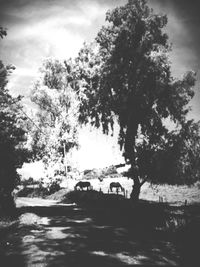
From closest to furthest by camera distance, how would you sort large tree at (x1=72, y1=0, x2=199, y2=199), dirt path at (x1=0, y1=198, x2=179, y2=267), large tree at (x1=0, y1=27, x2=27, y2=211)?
1. dirt path at (x1=0, y1=198, x2=179, y2=267)
2. large tree at (x1=0, y1=27, x2=27, y2=211)
3. large tree at (x1=72, y1=0, x2=199, y2=199)

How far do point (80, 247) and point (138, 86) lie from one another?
17.8 m

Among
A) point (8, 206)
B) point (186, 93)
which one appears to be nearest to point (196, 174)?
point (186, 93)

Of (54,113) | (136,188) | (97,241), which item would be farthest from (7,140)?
(54,113)

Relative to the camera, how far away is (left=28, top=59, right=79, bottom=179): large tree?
40250mm

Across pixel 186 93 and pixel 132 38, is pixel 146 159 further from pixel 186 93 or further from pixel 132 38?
pixel 132 38

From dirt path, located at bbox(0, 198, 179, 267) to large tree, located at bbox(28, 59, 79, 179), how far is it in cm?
2455

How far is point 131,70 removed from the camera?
26.0 meters

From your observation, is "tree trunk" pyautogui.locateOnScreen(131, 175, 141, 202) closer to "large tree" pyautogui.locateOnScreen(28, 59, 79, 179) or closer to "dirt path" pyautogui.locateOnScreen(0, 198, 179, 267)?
"dirt path" pyautogui.locateOnScreen(0, 198, 179, 267)

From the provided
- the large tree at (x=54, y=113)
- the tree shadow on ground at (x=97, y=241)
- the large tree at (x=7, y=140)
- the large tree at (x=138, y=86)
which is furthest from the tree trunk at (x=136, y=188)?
the large tree at (x=54, y=113)

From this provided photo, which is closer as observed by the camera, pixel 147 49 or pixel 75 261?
pixel 75 261

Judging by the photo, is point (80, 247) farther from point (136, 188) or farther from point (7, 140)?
point (136, 188)

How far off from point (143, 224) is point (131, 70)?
50.6 feet

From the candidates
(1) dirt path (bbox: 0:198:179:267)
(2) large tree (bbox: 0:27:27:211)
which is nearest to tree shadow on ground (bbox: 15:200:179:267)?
(1) dirt path (bbox: 0:198:179:267)

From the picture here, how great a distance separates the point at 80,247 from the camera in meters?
12.0
